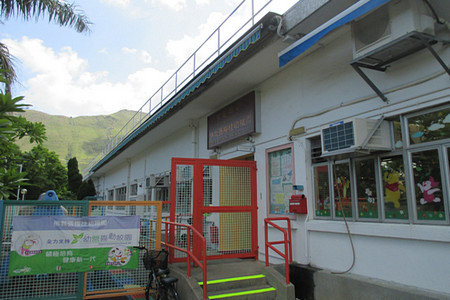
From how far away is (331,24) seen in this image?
462 centimetres

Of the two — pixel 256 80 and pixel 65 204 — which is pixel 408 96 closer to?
pixel 256 80

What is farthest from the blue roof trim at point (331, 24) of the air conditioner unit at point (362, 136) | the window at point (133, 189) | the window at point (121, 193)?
the window at point (121, 193)

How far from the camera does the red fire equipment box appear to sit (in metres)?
6.18

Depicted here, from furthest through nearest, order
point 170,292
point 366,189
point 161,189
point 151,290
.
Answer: point 161,189 → point 151,290 → point 366,189 → point 170,292

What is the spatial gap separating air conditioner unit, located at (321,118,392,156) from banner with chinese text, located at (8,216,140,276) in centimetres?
365

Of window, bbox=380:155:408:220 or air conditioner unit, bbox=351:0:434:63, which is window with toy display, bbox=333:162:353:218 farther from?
air conditioner unit, bbox=351:0:434:63

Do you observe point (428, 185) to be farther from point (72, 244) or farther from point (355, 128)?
point (72, 244)

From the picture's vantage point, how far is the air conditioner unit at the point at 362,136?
4832 mm

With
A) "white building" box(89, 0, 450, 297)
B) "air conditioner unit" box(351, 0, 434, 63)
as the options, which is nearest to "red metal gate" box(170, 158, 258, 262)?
"white building" box(89, 0, 450, 297)

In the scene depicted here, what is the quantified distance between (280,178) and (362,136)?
261 centimetres

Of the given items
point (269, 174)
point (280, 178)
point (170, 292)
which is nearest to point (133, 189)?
point (269, 174)

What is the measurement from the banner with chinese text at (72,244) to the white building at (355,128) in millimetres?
2199

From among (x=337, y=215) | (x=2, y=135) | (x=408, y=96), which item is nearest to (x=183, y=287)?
(x=337, y=215)

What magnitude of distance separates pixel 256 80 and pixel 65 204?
496cm
